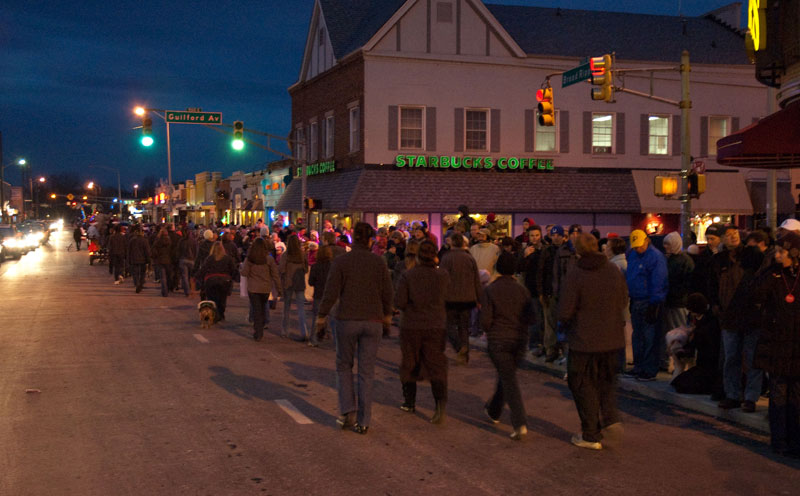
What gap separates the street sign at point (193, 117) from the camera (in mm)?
29766

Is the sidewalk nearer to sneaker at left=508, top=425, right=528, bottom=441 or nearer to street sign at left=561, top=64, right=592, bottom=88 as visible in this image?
sneaker at left=508, top=425, right=528, bottom=441

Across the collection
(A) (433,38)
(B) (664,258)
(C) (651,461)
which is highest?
(A) (433,38)

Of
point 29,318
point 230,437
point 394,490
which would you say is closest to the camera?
point 394,490

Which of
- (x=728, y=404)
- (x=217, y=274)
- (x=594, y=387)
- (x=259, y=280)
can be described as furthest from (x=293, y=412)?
(x=217, y=274)

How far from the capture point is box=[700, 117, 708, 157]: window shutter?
32469 millimetres

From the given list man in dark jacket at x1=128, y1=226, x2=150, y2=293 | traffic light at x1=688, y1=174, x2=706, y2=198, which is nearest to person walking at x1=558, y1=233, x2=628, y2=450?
traffic light at x1=688, y1=174, x2=706, y2=198

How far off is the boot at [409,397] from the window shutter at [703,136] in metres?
27.1

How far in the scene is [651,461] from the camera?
23.1 feet

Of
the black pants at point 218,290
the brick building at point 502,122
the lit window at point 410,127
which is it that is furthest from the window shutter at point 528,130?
the black pants at point 218,290

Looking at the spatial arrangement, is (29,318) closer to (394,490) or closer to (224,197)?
(394,490)

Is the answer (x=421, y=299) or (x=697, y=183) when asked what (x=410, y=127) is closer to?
(x=697, y=183)

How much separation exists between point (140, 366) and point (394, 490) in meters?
6.38

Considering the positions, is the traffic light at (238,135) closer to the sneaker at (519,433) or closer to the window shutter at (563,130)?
the window shutter at (563,130)

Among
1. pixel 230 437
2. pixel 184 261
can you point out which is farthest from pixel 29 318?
pixel 230 437
